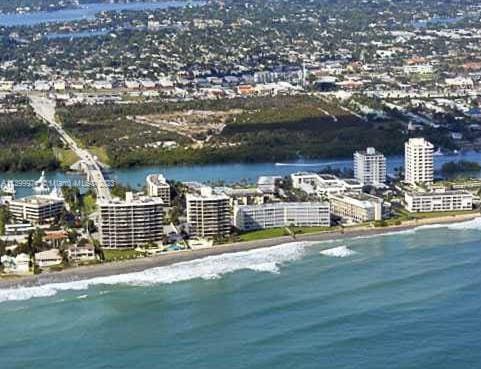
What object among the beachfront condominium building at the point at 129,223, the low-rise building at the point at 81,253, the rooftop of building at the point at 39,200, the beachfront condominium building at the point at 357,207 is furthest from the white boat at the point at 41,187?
the beachfront condominium building at the point at 357,207

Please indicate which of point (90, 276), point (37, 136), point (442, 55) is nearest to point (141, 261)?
point (90, 276)

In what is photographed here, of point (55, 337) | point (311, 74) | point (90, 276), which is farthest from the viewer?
point (311, 74)

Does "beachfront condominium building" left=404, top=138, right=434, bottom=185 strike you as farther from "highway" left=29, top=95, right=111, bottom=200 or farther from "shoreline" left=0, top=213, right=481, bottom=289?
"highway" left=29, top=95, right=111, bottom=200

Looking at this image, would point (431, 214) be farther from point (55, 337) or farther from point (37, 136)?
point (37, 136)

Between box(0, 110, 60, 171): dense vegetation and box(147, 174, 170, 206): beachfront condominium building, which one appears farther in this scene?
box(0, 110, 60, 171): dense vegetation

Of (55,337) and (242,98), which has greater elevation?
(242,98)

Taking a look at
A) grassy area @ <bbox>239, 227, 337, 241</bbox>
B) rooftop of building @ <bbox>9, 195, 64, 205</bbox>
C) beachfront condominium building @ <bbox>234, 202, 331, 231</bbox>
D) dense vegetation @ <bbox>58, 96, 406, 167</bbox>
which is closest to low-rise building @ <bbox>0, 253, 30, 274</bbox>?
rooftop of building @ <bbox>9, 195, 64, 205</bbox>

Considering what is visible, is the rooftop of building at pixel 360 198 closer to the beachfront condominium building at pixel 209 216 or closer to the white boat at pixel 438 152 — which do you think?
the beachfront condominium building at pixel 209 216
